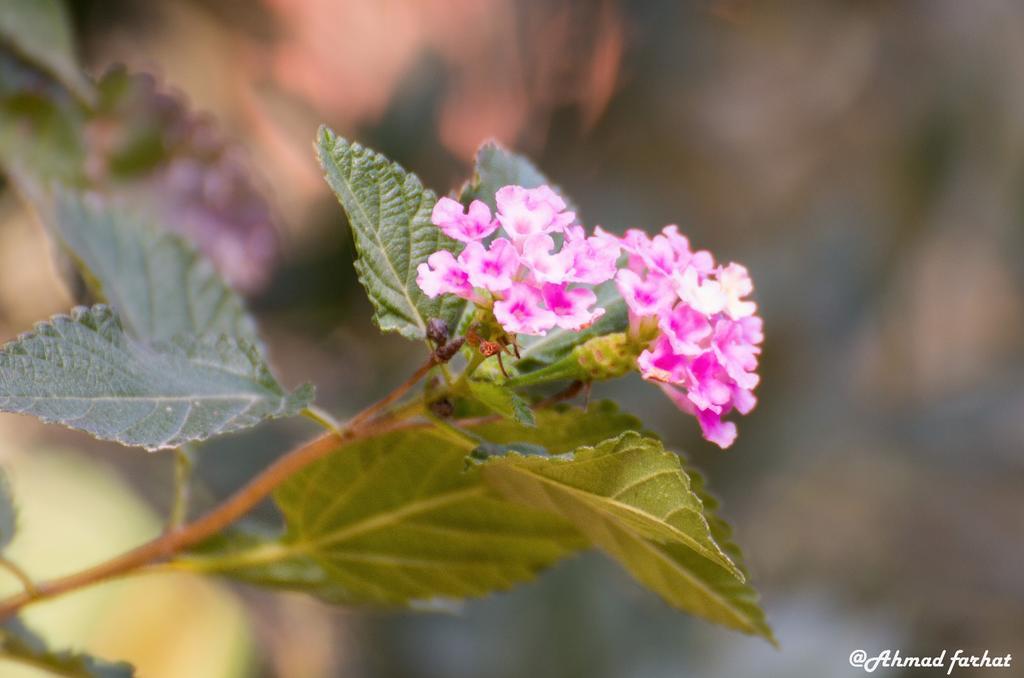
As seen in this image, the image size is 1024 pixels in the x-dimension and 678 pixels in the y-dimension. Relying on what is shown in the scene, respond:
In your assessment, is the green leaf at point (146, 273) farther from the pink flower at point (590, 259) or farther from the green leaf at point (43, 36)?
the pink flower at point (590, 259)

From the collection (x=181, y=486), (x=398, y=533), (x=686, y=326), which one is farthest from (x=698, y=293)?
(x=181, y=486)

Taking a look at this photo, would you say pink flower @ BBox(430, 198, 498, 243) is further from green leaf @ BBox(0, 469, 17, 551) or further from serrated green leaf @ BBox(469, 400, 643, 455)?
green leaf @ BBox(0, 469, 17, 551)

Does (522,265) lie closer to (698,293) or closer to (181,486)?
(698,293)

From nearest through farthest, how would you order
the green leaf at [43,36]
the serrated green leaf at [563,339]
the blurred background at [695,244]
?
1. the serrated green leaf at [563,339]
2. the green leaf at [43,36]
3. the blurred background at [695,244]

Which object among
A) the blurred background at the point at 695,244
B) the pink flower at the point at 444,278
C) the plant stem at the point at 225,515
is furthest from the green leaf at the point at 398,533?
the blurred background at the point at 695,244

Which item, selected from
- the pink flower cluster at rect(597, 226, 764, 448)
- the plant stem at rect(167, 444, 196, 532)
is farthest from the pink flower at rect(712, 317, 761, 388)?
the plant stem at rect(167, 444, 196, 532)

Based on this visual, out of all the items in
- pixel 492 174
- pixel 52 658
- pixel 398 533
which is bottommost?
pixel 52 658

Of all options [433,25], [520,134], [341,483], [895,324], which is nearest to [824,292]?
[895,324]
